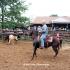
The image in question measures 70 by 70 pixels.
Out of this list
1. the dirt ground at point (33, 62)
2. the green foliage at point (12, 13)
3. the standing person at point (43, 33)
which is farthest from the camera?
the green foliage at point (12, 13)

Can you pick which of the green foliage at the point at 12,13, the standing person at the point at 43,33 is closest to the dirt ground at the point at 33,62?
the standing person at the point at 43,33

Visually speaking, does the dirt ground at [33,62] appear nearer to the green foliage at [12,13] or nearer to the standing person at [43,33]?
Result: the standing person at [43,33]

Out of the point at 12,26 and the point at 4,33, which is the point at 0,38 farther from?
the point at 12,26

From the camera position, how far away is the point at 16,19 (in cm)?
3553

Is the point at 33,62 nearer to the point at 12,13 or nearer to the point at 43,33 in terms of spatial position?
the point at 43,33

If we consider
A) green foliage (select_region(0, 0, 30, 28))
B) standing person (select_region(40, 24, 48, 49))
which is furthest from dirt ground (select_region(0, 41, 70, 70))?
green foliage (select_region(0, 0, 30, 28))

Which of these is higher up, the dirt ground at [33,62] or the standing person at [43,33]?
the standing person at [43,33]

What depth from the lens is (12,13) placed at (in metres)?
35.1

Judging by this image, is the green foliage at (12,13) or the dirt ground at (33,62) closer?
the dirt ground at (33,62)

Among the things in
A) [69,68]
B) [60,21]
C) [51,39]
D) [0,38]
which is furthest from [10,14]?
[69,68]

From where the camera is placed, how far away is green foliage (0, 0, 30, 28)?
115ft

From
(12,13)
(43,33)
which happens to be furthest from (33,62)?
(12,13)

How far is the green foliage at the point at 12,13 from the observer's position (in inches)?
1379

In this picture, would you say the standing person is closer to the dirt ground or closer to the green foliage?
the dirt ground
